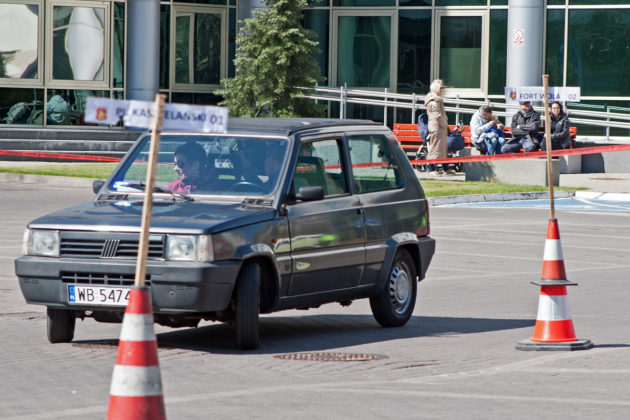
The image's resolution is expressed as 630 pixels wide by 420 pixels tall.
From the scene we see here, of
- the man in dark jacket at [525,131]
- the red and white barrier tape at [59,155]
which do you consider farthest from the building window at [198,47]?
the man in dark jacket at [525,131]

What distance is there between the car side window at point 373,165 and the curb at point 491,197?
493 inches

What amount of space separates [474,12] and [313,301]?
2824 centimetres

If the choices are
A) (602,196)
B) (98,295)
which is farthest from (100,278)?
(602,196)

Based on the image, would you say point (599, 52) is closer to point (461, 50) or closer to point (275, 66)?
point (461, 50)

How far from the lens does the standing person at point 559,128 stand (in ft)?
89.6

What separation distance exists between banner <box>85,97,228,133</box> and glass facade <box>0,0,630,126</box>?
29.2 meters

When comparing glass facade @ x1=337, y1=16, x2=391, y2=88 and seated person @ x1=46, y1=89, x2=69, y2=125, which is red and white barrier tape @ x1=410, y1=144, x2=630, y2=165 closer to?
glass facade @ x1=337, y1=16, x2=391, y2=88

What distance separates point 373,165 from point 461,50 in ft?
88.5

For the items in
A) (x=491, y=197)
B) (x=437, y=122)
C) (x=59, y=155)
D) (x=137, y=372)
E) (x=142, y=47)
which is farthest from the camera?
(x=142, y=47)

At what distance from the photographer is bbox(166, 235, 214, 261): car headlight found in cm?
823

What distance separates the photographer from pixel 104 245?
8.41m

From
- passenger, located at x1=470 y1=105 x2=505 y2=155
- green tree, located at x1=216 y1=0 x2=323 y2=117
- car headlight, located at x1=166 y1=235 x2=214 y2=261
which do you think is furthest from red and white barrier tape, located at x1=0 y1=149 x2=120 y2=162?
car headlight, located at x1=166 y1=235 x2=214 y2=261

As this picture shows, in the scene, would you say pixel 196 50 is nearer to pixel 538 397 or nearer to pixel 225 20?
pixel 225 20

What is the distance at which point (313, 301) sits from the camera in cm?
927
